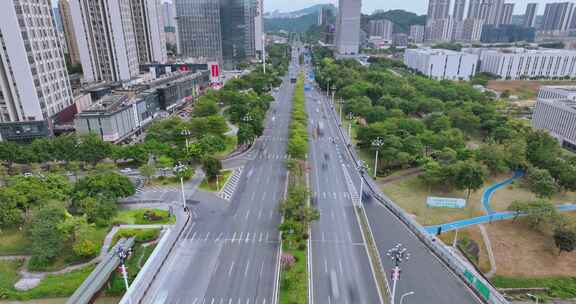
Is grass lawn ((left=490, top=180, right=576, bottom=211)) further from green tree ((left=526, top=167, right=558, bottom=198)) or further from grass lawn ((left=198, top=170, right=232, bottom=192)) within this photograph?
grass lawn ((left=198, top=170, right=232, bottom=192))

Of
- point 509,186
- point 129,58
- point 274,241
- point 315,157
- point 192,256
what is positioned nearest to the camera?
point 192,256

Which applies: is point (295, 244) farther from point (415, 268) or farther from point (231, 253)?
point (415, 268)

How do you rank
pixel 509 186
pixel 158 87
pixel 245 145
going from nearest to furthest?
pixel 509 186 → pixel 245 145 → pixel 158 87

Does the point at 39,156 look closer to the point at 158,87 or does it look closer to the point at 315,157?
the point at 158,87

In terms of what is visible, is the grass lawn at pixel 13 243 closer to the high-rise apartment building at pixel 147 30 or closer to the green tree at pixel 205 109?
the green tree at pixel 205 109

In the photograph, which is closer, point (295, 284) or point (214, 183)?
point (295, 284)

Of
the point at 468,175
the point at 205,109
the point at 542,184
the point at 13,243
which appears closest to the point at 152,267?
the point at 13,243

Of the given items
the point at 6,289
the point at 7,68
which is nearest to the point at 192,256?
the point at 6,289

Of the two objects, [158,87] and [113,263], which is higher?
[158,87]
